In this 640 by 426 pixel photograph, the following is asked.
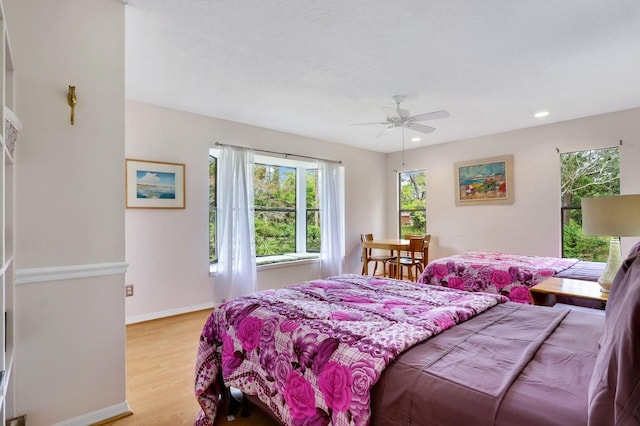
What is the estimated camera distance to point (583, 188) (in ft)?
14.1

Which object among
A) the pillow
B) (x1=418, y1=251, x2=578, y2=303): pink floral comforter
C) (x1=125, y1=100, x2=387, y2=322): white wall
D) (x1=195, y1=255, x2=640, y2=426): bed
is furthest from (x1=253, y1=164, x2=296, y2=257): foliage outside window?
the pillow

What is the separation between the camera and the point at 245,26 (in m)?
2.18

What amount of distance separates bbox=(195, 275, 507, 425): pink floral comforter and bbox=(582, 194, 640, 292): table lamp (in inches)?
35.7

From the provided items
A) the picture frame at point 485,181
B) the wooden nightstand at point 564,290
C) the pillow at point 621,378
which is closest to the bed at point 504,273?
the wooden nightstand at point 564,290

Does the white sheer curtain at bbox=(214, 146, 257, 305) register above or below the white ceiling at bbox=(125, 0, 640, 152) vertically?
below

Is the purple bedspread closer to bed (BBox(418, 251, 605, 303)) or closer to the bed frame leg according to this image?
the bed frame leg

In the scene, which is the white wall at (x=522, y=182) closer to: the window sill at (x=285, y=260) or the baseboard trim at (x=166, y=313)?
the window sill at (x=285, y=260)

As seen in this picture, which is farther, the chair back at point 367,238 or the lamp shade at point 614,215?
the chair back at point 367,238

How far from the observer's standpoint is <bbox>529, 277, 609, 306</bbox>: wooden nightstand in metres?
2.21

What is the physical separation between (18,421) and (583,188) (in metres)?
5.75

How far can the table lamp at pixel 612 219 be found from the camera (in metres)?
2.04

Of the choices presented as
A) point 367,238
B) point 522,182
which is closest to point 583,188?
point 522,182

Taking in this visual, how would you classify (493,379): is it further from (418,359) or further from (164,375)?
(164,375)

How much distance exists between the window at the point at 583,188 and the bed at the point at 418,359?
332 cm
